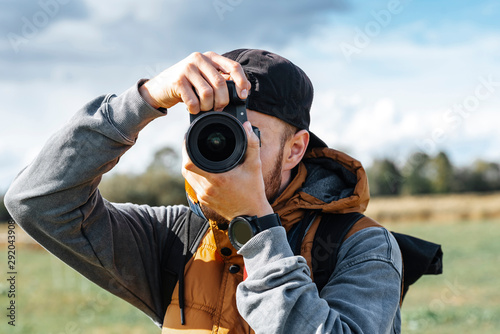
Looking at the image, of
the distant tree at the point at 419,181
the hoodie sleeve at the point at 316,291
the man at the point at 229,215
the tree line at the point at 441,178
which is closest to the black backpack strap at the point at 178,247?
the man at the point at 229,215

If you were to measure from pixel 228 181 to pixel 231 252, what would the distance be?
1.45 feet

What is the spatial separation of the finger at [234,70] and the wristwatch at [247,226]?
0.48 meters

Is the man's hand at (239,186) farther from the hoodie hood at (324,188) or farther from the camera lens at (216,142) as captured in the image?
the hoodie hood at (324,188)

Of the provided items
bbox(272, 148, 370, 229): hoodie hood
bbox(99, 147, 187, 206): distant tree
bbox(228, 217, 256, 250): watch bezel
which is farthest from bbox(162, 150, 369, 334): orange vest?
bbox(99, 147, 187, 206): distant tree

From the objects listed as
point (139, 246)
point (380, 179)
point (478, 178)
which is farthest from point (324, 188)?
point (478, 178)

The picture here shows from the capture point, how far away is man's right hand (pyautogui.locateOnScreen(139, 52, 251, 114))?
222 centimetres

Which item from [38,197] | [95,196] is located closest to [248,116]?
[95,196]

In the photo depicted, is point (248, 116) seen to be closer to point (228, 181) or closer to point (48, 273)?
point (228, 181)

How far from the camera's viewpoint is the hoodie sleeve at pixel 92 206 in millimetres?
2369

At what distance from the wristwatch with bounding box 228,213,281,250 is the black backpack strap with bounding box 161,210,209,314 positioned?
18.6 inches

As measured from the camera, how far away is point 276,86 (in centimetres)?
258

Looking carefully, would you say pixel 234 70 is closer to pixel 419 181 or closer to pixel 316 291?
pixel 316 291

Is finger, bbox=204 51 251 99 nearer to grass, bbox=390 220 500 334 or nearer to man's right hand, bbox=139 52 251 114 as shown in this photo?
man's right hand, bbox=139 52 251 114

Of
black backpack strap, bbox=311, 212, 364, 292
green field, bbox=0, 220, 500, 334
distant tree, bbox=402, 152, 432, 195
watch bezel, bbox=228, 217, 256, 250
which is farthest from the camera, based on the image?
distant tree, bbox=402, 152, 432, 195
